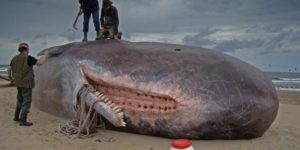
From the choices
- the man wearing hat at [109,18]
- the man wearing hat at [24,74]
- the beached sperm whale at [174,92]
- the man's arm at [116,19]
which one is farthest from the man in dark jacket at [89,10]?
the beached sperm whale at [174,92]

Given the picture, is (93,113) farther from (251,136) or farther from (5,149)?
(251,136)

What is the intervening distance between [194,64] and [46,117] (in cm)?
297

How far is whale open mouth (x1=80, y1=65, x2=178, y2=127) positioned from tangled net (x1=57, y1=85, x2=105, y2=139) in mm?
112

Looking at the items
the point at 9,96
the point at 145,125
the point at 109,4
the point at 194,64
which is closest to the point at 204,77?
the point at 194,64

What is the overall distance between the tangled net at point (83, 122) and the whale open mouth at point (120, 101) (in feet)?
0.37

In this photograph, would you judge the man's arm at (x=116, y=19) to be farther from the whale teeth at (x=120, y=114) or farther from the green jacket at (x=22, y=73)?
the whale teeth at (x=120, y=114)

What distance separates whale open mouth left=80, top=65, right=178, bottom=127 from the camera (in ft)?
17.2

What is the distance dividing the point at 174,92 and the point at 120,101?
0.84m

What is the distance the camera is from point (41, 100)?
748 cm

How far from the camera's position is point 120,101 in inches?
220

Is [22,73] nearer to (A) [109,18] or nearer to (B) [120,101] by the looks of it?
(B) [120,101]

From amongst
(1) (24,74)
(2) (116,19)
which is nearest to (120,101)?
(1) (24,74)

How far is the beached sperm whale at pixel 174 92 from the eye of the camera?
5.15 meters

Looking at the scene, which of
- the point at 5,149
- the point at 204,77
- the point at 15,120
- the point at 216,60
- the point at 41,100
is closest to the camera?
the point at 5,149
